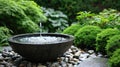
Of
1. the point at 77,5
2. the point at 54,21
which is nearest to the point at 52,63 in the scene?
the point at 54,21

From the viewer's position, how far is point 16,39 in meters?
4.75

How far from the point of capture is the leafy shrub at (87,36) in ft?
18.3

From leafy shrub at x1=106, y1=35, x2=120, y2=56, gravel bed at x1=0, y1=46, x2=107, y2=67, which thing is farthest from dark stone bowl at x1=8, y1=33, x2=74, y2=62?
leafy shrub at x1=106, y1=35, x2=120, y2=56

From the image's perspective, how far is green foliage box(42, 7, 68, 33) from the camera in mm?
8383

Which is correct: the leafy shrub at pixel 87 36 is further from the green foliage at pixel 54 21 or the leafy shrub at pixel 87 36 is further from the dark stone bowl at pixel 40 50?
the green foliage at pixel 54 21

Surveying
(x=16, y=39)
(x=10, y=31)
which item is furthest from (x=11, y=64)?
(x=10, y=31)

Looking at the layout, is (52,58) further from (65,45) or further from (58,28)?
(58,28)

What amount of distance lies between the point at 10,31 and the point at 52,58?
5.65 feet

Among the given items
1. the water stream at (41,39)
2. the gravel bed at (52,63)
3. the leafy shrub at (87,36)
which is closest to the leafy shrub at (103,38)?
the gravel bed at (52,63)

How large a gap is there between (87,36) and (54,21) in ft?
9.73

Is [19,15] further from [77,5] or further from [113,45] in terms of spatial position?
[77,5]

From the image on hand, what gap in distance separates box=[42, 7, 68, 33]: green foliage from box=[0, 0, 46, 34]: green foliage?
1961 mm

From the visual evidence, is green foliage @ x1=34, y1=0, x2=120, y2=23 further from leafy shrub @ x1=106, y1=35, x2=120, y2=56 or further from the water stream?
leafy shrub @ x1=106, y1=35, x2=120, y2=56

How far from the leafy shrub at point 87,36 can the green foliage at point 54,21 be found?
8.36ft
